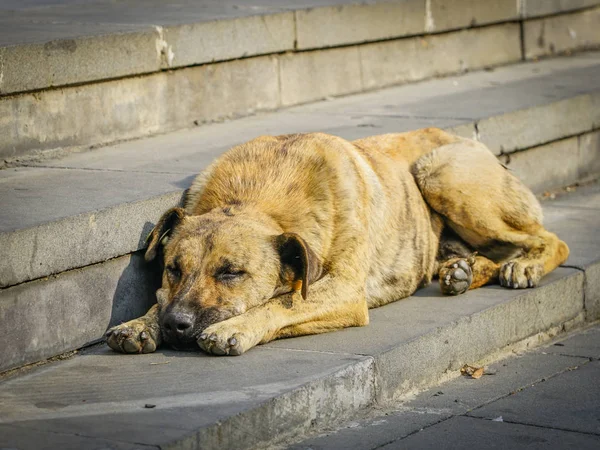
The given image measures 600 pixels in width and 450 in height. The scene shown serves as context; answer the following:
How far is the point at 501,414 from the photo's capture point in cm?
520

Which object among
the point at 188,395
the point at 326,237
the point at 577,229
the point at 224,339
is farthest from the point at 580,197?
the point at 188,395

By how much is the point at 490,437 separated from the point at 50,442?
6.18 feet

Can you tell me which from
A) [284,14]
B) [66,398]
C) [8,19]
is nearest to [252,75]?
[284,14]

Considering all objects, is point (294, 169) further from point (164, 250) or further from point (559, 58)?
point (559, 58)

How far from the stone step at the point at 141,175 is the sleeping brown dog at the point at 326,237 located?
0.24 m

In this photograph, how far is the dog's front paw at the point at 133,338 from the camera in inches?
209

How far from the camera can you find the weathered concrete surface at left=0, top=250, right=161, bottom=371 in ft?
16.9

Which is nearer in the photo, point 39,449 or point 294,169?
point 39,449

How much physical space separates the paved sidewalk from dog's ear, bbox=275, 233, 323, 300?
0.75 metres

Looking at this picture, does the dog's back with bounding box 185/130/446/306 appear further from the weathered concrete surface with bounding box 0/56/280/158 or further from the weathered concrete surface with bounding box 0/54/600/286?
the weathered concrete surface with bounding box 0/56/280/158

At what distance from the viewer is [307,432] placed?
16.0 feet

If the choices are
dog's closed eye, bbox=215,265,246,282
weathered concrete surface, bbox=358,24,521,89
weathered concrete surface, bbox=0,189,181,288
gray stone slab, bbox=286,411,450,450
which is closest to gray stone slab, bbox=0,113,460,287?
weathered concrete surface, bbox=0,189,181,288

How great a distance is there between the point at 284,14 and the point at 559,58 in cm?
429

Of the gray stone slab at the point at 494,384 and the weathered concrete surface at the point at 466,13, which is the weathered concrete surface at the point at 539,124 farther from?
the gray stone slab at the point at 494,384
